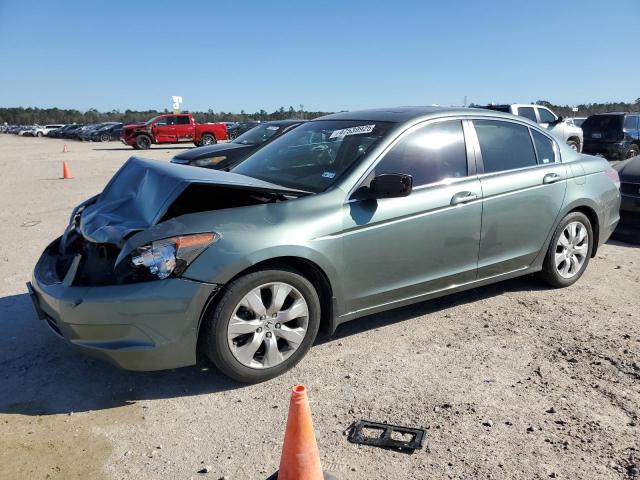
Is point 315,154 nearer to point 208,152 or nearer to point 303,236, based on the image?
point 303,236

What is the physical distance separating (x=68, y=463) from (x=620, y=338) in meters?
3.75

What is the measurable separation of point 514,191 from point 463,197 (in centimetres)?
61

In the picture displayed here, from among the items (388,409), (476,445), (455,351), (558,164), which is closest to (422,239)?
(455,351)

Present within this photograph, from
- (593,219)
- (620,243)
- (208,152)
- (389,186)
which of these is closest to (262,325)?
(389,186)

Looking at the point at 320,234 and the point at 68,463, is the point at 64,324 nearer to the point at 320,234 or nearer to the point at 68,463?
the point at 68,463

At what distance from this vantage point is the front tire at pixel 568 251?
15.9 feet

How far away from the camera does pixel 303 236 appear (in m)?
3.37

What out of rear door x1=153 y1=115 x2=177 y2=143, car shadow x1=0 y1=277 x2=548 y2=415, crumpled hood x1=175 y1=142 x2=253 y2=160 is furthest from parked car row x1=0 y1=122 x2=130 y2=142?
car shadow x1=0 y1=277 x2=548 y2=415

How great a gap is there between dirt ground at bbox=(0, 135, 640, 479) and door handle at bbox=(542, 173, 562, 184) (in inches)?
42.0

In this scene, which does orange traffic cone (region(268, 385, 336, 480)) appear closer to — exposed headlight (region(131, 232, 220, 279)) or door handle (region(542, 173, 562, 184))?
exposed headlight (region(131, 232, 220, 279))

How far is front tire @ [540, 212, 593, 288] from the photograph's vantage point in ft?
15.9

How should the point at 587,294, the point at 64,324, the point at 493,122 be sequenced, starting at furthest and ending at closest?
the point at 587,294, the point at 493,122, the point at 64,324

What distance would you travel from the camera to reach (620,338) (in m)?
3.95

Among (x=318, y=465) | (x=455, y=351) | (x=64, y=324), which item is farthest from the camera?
(x=455, y=351)
